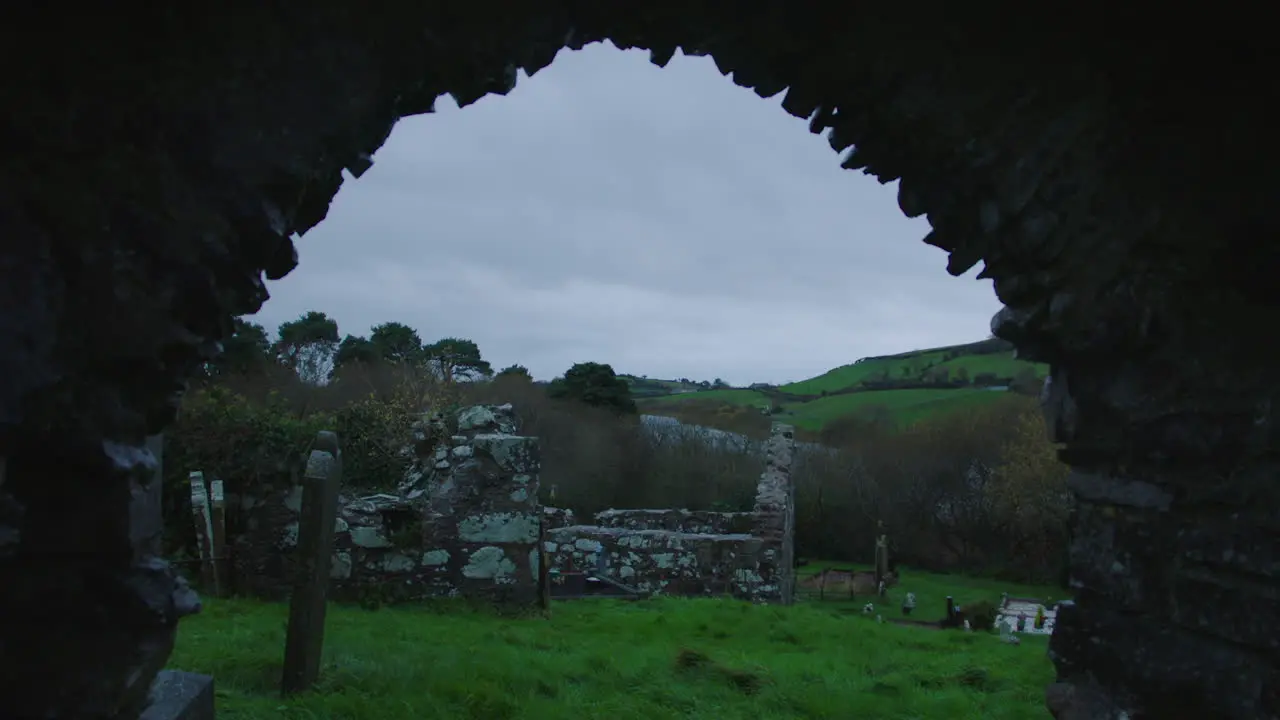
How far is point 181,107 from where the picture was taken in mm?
2848

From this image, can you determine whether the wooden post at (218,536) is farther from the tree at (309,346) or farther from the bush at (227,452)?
the tree at (309,346)

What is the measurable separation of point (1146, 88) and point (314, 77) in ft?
9.73

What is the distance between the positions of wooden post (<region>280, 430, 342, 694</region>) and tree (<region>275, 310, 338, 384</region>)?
14.1m

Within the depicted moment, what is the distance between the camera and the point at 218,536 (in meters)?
7.54

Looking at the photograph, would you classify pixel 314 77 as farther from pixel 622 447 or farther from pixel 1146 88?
pixel 622 447

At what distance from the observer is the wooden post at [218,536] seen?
7.52m

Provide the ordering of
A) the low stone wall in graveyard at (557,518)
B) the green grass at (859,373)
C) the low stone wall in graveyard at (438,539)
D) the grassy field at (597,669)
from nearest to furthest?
the grassy field at (597,669)
the low stone wall in graveyard at (438,539)
the low stone wall in graveyard at (557,518)
the green grass at (859,373)

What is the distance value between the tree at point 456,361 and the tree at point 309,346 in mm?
2539

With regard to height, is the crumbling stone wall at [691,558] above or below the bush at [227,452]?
below

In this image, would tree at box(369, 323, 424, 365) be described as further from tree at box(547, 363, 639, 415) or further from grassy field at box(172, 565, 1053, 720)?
grassy field at box(172, 565, 1053, 720)

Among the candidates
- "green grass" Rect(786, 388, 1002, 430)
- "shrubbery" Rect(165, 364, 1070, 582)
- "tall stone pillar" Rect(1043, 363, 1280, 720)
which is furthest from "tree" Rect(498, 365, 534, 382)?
"tall stone pillar" Rect(1043, 363, 1280, 720)

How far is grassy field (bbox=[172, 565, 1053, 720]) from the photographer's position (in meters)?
4.74

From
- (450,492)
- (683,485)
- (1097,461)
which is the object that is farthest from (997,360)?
(1097,461)

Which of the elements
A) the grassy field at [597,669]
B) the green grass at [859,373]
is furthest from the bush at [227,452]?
the green grass at [859,373]
